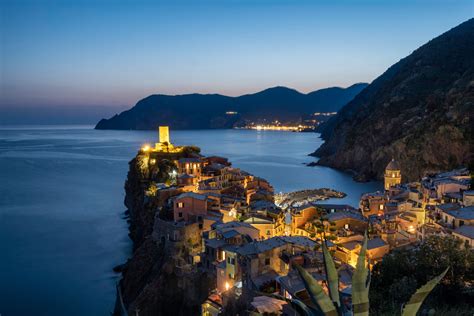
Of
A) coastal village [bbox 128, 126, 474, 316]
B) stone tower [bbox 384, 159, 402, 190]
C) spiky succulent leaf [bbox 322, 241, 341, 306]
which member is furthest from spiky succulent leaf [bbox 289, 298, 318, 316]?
stone tower [bbox 384, 159, 402, 190]

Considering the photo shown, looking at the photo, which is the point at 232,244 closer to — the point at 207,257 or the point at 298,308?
the point at 207,257

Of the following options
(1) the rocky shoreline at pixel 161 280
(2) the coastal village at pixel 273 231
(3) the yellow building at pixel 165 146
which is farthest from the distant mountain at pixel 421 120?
(1) the rocky shoreline at pixel 161 280

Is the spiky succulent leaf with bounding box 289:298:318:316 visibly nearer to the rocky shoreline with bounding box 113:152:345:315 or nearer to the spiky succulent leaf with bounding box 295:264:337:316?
the spiky succulent leaf with bounding box 295:264:337:316

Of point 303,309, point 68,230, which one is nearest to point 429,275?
point 303,309

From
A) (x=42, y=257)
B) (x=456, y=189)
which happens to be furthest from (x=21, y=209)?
(x=456, y=189)

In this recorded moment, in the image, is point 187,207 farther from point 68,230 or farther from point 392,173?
point 392,173
